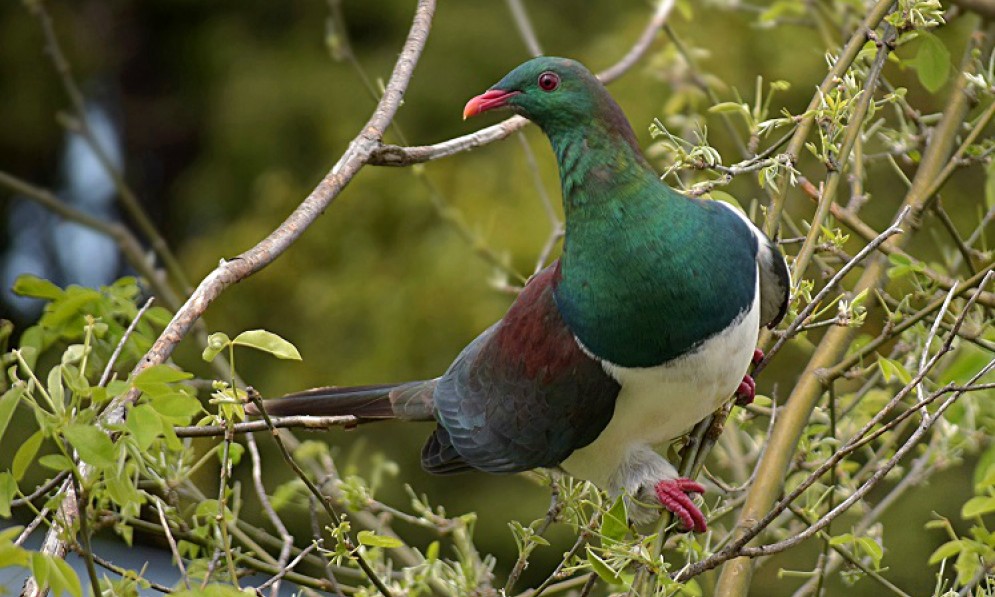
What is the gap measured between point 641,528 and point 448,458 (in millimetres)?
424

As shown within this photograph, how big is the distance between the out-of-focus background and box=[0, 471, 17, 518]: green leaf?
1741mm

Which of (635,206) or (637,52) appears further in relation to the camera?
(637,52)

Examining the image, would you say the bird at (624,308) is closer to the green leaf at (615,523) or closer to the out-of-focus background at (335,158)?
the green leaf at (615,523)

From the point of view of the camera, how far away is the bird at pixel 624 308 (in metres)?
2.16

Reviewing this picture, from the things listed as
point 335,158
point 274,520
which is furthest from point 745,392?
point 335,158

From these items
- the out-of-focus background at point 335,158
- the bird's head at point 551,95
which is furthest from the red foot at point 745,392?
the out-of-focus background at point 335,158

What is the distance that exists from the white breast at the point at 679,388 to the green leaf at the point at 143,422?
986 millimetres

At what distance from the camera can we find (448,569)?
90.9 inches

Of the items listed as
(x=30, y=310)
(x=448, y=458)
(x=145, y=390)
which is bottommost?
(x=30, y=310)

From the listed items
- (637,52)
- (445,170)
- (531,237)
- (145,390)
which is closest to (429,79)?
(445,170)

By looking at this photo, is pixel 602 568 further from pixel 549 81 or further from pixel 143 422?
pixel 549 81

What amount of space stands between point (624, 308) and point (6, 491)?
1.06 m

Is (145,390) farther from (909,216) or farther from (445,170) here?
(445,170)

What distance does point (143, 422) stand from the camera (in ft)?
4.73
